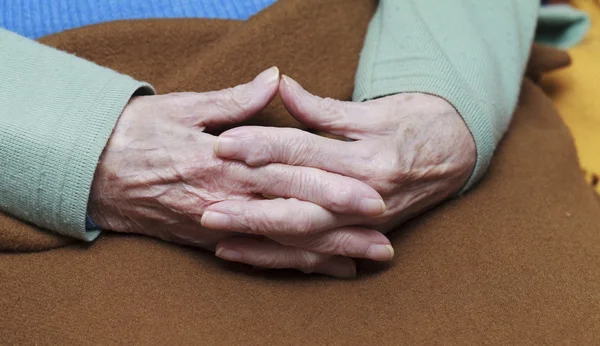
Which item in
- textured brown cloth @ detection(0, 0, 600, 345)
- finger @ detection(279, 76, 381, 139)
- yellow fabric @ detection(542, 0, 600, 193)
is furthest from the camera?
yellow fabric @ detection(542, 0, 600, 193)

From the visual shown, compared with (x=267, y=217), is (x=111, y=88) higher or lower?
higher

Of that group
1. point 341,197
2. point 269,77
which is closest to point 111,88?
point 269,77

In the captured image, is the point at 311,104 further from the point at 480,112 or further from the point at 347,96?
the point at 480,112

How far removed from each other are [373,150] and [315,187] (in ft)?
0.32

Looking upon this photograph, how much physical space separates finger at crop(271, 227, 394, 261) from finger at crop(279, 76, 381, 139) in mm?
128

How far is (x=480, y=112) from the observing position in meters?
0.92

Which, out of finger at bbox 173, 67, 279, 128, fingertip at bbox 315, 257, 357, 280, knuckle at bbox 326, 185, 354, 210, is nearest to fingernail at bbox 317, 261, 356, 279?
fingertip at bbox 315, 257, 357, 280

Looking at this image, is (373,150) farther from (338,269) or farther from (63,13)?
(63,13)

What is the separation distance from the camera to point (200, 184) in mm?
774

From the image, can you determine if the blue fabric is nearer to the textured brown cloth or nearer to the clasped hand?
the textured brown cloth

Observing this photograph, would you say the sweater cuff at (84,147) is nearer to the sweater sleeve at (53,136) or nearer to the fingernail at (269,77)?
the sweater sleeve at (53,136)

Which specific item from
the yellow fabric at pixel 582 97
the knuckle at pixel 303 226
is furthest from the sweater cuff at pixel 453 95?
the yellow fabric at pixel 582 97

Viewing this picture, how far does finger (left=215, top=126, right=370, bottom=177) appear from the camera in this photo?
0.75 m

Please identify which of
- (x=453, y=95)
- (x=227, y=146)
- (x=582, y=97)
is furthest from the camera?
(x=582, y=97)
